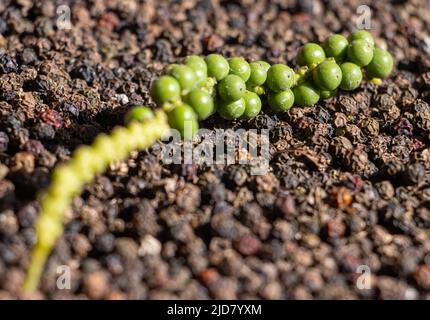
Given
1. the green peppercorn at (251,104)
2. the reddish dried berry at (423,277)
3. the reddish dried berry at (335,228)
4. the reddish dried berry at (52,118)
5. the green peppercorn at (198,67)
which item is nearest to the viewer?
the reddish dried berry at (423,277)

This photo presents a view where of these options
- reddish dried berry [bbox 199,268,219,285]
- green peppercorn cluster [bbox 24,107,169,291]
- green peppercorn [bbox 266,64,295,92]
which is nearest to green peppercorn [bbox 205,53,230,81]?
green peppercorn [bbox 266,64,295,92]

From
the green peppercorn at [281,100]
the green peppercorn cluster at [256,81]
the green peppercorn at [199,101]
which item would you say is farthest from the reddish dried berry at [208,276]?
the green peppercorn at [281,100]

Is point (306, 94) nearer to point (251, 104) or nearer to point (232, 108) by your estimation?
point (251, 104)

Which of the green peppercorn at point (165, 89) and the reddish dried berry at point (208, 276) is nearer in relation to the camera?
the reddish dried berry at point (208, 276)

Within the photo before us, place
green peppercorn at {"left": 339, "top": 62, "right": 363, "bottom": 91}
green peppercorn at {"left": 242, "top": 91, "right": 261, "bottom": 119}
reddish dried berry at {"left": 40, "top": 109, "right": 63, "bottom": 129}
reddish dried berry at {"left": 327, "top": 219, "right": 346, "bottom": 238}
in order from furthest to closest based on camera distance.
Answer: green peppercorn at {"left": 339, "top": 62, "right": 363, "bottom": 91} < green peppercorn at {"left": 242, "top": 91, "right": 261, "bottom": 119} < reddish dried berry at {"left": 40, "top": 109, "right": 63, "bottom": 129} < reddish dried berry at {"left": 327, "top": 219, "right": 346, "bottom": 238}

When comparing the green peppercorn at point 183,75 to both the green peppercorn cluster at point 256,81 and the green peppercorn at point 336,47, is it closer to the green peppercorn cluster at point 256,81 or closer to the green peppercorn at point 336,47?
the green peppercorn cluster at point 256,81

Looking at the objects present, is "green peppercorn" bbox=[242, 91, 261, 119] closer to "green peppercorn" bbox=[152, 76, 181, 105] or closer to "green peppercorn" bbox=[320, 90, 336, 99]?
"green peppercorn" bbox=[320, 90, 336, 99]
